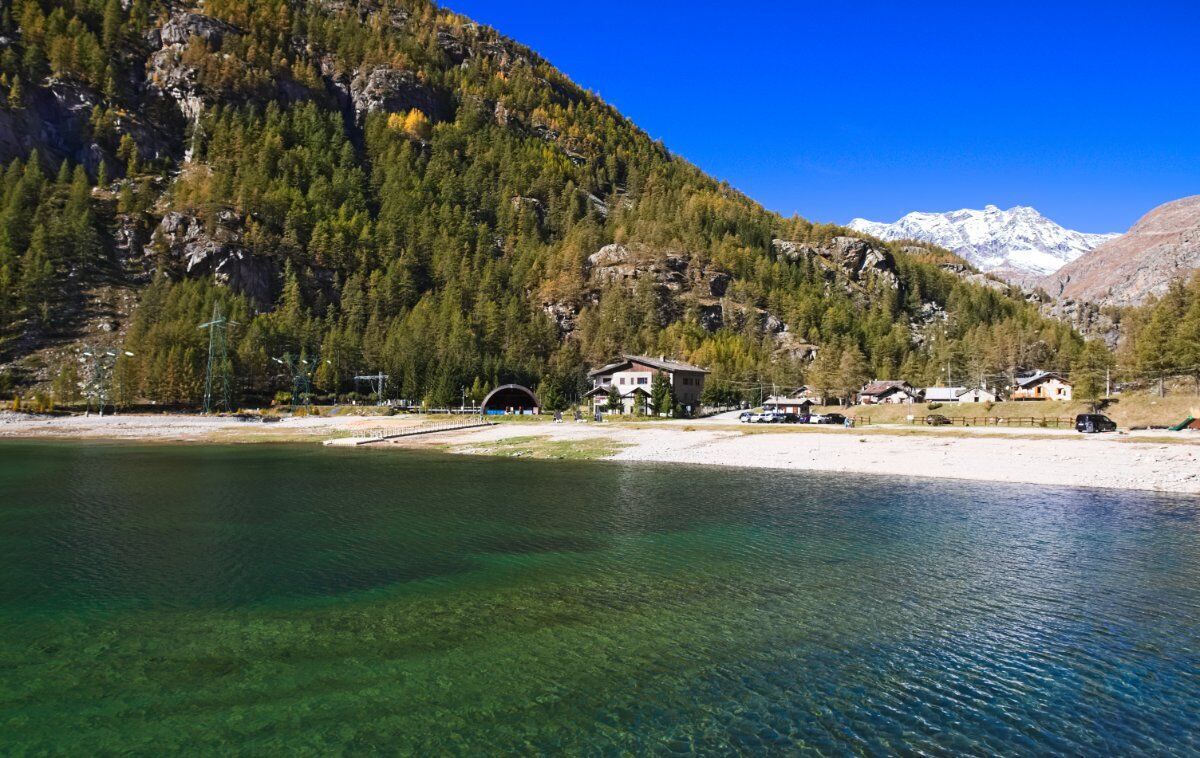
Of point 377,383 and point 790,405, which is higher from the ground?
point 377,383

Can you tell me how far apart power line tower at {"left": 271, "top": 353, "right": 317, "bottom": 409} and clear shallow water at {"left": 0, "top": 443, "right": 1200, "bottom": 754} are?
4034 inches

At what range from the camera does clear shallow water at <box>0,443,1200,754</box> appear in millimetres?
11344

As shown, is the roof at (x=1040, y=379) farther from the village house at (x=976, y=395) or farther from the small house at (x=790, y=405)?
the small house at (x=790, y=405)

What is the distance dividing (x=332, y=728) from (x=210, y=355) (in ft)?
427

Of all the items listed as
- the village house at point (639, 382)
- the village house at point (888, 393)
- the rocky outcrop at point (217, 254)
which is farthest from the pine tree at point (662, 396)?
the rocky outcrop at point (217, 254)

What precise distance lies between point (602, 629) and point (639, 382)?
355ft

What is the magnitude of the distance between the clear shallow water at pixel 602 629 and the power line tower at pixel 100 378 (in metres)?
100

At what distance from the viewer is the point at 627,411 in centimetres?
12312

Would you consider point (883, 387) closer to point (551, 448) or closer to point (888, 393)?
point (888, 393)

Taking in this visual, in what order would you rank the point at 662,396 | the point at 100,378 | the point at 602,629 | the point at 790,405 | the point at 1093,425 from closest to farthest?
1. the point at 602,629
2. the point at 1093,425
3. the point at 662,396
4. the point at 100,378
5. the point at 790,405

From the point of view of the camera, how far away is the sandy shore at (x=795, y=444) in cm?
4469

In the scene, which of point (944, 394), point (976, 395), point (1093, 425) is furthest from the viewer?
point (944, 394)

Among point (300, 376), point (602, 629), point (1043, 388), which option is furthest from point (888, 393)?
point (602, 629)

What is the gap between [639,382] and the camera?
407 ft
